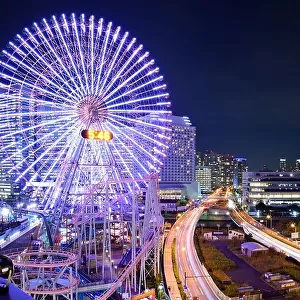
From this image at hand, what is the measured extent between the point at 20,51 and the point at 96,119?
Result: 24.9 feet

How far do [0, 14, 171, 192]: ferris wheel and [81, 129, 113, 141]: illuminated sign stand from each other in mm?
74

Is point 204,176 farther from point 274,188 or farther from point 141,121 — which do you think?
point 141,121

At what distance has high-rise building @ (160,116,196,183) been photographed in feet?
368

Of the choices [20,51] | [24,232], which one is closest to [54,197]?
[24,232]

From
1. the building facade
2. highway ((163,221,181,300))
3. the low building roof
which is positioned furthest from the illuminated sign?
the building facade

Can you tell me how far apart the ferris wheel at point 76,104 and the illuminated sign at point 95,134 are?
0.07 meters

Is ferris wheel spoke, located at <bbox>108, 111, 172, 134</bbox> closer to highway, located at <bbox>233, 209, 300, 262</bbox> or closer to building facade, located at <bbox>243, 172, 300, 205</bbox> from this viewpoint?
highway, located at <bbox>233, 209, 300, 262</bbox>

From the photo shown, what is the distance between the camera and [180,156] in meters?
115

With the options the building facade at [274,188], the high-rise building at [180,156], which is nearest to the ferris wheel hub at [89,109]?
the building facade at [274,188]

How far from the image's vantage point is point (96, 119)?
106 ft

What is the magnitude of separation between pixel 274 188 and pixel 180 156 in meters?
34.6

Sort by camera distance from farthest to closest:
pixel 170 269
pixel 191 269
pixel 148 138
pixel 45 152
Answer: pixel 148 138 < pixel 170 269 < pixel 191 269 < pixel 45 152

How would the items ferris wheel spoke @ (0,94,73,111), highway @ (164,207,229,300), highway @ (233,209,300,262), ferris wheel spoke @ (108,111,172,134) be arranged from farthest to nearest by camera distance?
highway @ (233,209,300,262) → ferris wheel spoke @ (108,111,172,134) → ferris wheel spoke @ (0,94,73,111) → highway @ (164,207,229,300)

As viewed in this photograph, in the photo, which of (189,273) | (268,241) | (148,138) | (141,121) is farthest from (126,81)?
(268,241)
